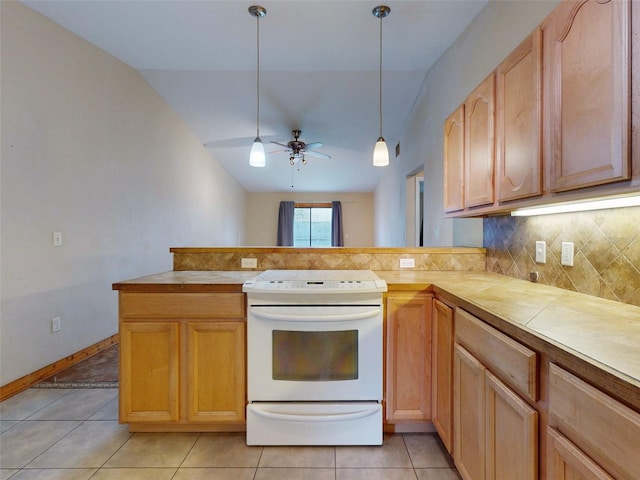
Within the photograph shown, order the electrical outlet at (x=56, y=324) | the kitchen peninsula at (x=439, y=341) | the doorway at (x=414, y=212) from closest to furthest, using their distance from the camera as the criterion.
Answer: the kitchen peninsula at (x=439, y=341) < the electrical outlet at (x=56, y=324) < the doorway at (x=414, y=212)

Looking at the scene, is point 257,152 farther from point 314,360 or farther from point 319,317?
point 314,360

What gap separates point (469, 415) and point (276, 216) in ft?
25.9

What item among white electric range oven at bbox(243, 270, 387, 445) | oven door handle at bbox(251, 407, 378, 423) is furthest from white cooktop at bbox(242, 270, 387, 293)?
oven door handle at bbox(251, 407, 378, 423)

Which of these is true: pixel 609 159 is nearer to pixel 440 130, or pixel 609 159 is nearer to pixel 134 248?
pixel 440 130

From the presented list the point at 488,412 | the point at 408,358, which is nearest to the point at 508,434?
the point at 488,412

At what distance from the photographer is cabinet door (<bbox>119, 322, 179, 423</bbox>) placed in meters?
1.57

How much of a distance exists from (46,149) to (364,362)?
9.37 ft

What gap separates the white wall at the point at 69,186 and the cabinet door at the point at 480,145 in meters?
3.05

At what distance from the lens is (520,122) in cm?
125

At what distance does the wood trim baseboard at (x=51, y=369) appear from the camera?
2031mm

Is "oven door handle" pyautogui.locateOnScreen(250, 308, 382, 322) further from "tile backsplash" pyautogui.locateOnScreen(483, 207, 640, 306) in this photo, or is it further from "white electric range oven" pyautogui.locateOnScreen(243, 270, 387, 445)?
"tile backsplash" pyautogui.locateOnScreen(483, 207, 640, 306)

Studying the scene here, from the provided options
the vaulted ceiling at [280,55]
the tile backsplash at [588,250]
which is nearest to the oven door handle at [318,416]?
the tile backsplash at [588,250]

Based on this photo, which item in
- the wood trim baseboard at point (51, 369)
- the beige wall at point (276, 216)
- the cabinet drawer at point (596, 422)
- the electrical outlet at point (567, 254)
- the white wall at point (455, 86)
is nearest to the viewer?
the cabinet drawer at point (596, 422)

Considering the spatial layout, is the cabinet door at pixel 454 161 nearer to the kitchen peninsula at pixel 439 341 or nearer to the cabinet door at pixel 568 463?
the kitchen peninsula at pixel 439 341
